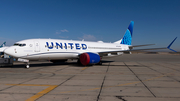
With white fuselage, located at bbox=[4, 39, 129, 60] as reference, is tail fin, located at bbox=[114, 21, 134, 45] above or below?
above

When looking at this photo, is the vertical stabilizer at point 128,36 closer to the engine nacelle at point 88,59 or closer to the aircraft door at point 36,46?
the engine nacelle at point 88,59

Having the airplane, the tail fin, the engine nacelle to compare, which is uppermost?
the tail fin

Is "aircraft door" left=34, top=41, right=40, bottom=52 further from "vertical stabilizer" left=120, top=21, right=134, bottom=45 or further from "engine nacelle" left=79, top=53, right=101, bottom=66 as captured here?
"vertical stabilizer" left=120, top=21, right=134, bottom=45

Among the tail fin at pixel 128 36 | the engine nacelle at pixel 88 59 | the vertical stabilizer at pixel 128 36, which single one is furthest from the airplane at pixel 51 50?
the vertical stabilizer at pixel 128 36

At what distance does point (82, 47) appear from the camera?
69.5 feet

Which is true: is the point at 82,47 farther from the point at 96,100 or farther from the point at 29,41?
the point at 96,100

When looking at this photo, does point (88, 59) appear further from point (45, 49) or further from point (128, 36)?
→ point (128, 36)

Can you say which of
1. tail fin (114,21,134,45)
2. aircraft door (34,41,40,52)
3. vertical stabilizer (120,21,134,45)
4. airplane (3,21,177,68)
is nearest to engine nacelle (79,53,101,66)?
airplane (3,21,177,68)

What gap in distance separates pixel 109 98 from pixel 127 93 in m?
1.12

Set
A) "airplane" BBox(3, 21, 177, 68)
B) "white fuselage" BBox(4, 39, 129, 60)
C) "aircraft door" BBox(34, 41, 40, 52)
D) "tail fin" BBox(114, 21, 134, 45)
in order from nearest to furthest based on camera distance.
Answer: "white fuselage" BBox(4, 39, 129, 60), "airplane" BBox(3, 21, 177, 68), "aircraft door" BBox(34, 41, 40, 52), "tail fin" BBox(114, 21, 134, 45)

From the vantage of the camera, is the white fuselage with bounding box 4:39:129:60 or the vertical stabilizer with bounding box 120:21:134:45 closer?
the white fuselage with bounding box 4:39:129:60

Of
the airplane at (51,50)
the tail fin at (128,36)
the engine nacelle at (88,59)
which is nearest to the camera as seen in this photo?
the airplane at (51,50)

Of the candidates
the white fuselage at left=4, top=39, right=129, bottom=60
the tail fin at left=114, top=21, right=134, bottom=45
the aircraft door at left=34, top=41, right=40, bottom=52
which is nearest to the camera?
the white fuselage at left=4, top=39, right=129, bottom=60

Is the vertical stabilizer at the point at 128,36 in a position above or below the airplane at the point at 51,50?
above
